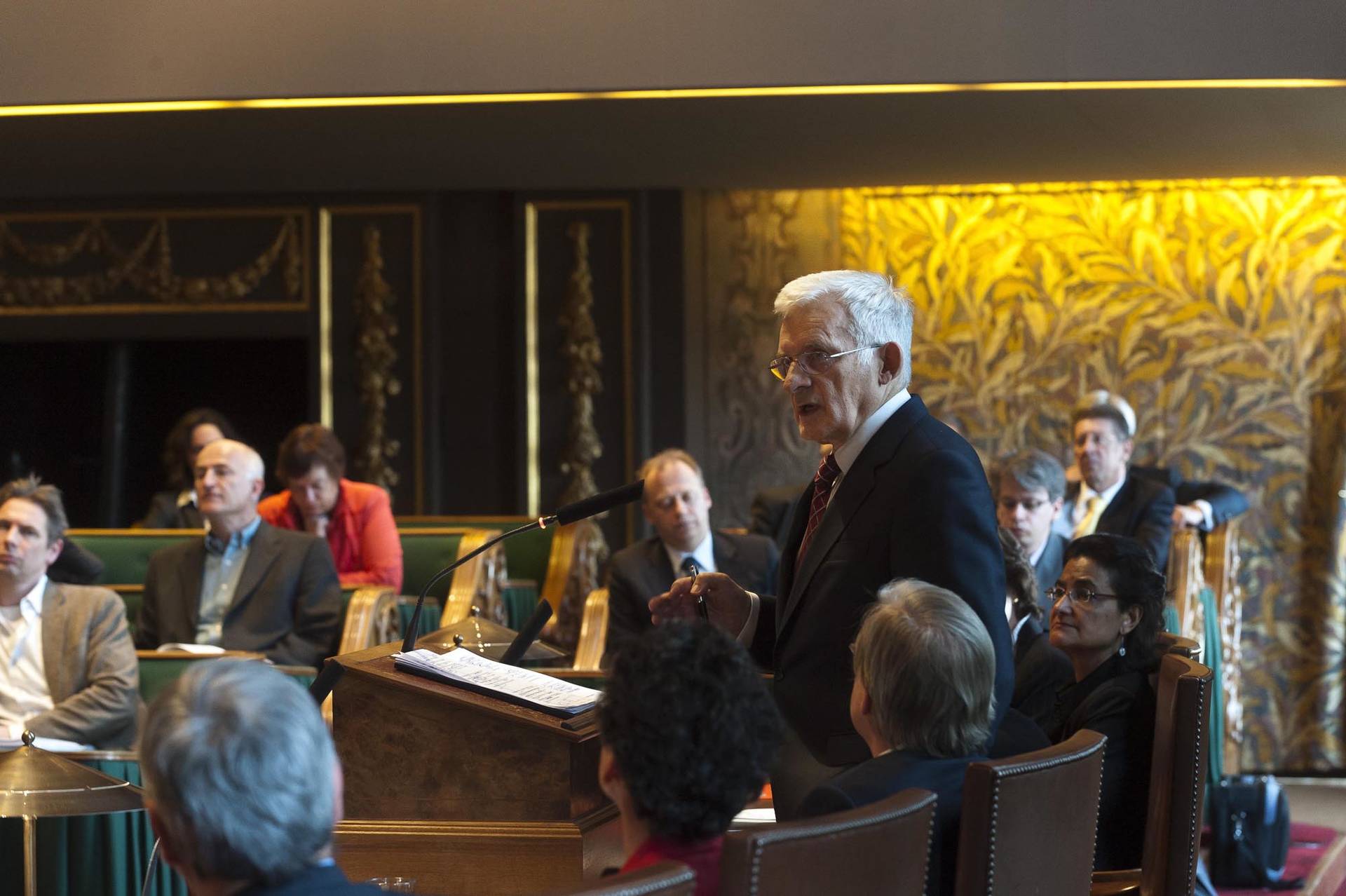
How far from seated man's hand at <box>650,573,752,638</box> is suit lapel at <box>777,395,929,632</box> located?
0.39 feet

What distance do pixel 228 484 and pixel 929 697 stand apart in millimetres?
3908

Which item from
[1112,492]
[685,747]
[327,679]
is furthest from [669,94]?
[685,747]

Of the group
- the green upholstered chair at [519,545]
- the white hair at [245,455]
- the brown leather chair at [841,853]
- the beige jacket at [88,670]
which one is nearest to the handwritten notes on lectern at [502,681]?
the brown leather chair at [841,853]

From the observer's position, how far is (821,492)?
261cm

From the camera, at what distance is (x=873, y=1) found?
5652 mm

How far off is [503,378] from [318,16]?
264 centimetres

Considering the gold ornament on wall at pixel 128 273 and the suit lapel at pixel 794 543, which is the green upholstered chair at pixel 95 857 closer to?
the suit lapel at pixel 794 543

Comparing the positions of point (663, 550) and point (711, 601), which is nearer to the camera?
point (711, 601)

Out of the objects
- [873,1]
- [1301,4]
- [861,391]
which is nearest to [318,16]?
[873,1]

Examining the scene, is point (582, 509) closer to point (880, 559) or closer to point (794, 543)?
point (794, 543)

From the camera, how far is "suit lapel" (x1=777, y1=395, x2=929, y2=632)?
96.0 inches

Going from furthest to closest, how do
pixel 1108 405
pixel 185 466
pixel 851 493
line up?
pixel 185 466
pixel 1108 405
pixel 851 493

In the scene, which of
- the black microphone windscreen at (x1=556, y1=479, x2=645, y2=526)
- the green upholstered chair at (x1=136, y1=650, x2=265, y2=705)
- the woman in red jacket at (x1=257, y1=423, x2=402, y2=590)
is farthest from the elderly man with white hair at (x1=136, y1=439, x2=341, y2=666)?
the black microphone windscreen at (x1=556, y1=479, x2=645, y2=526)

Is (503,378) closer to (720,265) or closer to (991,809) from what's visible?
(720,265)
